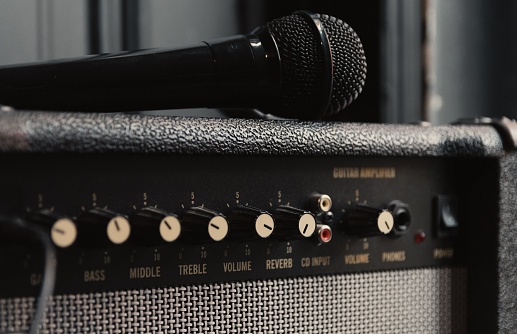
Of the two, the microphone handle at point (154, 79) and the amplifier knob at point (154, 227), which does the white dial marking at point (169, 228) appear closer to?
the amplifier knob at point (154, 227)

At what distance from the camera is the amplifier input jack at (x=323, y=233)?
2.10ft

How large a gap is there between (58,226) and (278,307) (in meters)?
0.22

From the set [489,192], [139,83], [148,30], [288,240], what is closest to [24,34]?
[148,30]

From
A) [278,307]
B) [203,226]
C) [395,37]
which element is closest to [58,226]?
[203,226]

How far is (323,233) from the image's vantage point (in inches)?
25.3

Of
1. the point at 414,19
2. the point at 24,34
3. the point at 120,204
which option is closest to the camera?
the point at 120,204

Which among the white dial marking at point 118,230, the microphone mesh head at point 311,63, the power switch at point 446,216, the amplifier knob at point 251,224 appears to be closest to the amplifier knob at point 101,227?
the white dial marking at point 118,230

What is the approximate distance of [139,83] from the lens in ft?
2.02

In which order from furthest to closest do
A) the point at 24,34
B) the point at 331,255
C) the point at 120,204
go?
the point at 24,34 → the point at 331,255 → the point at 120,204

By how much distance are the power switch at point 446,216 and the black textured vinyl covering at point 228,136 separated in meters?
0.05

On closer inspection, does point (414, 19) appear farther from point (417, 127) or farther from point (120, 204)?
point (120, 204)

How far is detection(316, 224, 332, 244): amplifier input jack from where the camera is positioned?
0.64 metres

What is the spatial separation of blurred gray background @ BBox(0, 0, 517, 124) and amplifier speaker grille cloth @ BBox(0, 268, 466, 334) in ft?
1.29

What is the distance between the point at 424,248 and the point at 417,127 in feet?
0.41
